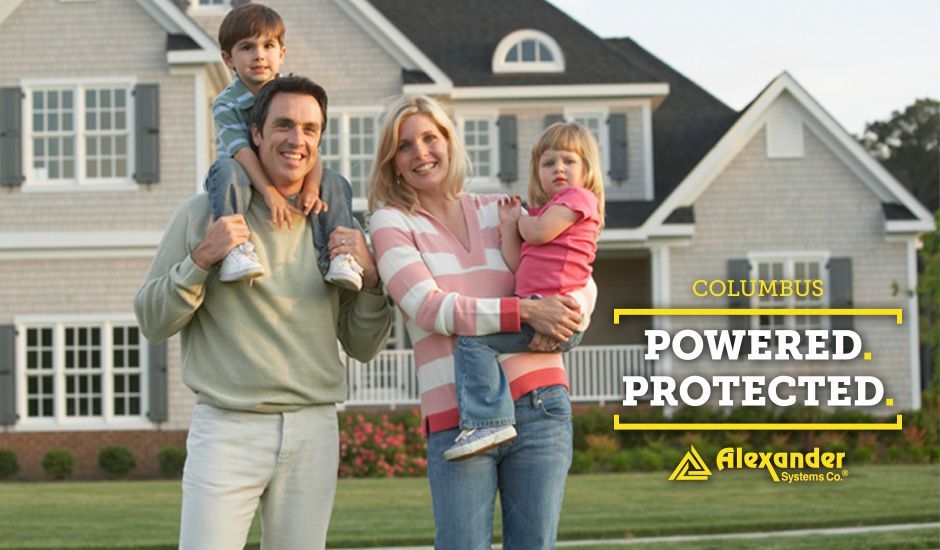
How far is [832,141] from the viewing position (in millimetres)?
20922

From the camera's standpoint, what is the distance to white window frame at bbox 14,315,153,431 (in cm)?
1897

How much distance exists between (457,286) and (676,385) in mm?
16744

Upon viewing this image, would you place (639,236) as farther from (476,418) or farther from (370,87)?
(476,418)

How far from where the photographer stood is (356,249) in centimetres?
425

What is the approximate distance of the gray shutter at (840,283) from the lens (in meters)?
20.5

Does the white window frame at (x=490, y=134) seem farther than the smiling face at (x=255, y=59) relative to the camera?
Yes

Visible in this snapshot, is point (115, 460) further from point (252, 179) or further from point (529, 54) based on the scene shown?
point (252, 179)

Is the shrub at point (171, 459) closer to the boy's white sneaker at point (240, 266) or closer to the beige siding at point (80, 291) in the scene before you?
the beige siding at point (80, 291)

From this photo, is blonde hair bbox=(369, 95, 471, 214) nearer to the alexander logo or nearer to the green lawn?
the green lawn

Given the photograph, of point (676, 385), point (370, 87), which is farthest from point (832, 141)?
point (370, 87)

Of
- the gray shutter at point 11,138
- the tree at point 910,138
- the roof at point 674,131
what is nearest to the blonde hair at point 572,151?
the roof at point 674,131

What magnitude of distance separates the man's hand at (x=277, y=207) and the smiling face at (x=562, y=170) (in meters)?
0.93

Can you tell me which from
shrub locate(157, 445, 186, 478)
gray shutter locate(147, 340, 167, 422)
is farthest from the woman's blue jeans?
gray shutter locate(147, 340, 167, 422)

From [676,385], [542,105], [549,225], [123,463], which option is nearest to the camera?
[549,225]
